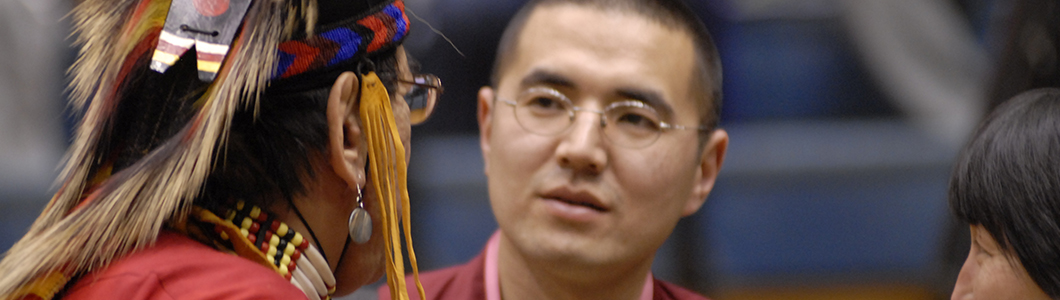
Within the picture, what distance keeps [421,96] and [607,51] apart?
0.46m

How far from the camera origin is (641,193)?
5.25 feet

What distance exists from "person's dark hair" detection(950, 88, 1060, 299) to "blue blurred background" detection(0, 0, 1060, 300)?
234 centimetres

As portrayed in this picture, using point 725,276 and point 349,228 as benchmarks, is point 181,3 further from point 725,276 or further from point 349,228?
point 725,276

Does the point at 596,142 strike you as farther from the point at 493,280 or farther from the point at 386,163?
the point at 386,163

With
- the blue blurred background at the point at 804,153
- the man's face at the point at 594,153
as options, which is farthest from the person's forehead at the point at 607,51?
the blue blurred background at the point at 804,153

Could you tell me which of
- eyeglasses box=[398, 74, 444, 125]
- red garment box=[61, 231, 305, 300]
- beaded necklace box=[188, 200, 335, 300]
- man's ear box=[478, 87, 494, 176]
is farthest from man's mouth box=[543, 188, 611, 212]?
red garment box=[61, 231, 305, 300]

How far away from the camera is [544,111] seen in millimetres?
1617

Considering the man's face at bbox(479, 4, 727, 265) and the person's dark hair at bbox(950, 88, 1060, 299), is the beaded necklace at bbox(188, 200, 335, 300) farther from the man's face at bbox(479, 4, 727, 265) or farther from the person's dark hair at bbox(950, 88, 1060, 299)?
the person's dark hair at bbox(950, 88, 1060, 299)

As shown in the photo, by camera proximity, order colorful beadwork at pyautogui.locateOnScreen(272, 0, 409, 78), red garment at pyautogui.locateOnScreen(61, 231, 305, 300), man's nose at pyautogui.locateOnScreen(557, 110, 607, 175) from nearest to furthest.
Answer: red garment at pyautogui.locateOnScreen(61, 231, 305, 300) < colorful beadwork at pyautogui.locateOnScreen(272, 0, 409, 78) < man's nose at pyautogui.locateOnScreen(557, 110, 607, 175)

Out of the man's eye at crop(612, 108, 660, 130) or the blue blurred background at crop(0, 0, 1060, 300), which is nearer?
the man's eye at crop(612, 108, 660, 130)

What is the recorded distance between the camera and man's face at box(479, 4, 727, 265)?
157 centimetres

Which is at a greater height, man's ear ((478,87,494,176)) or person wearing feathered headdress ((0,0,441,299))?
person wearing feathered headdress ((0,0,441,299))

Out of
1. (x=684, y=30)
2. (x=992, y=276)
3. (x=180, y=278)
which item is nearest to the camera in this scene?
(x=180, y=278)

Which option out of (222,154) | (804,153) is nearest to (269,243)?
(222,154)
